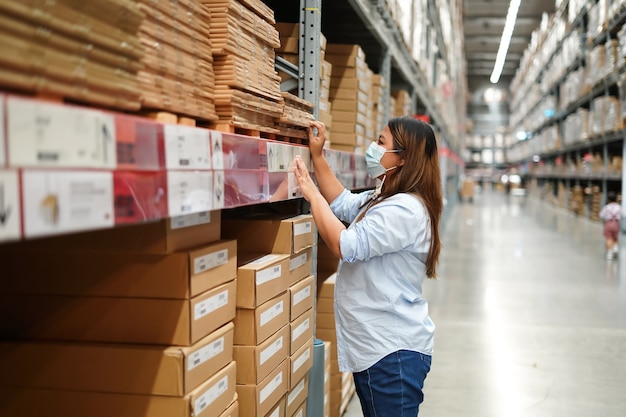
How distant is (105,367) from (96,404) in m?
0.10

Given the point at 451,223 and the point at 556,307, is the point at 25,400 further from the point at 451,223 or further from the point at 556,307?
the point at 451,223

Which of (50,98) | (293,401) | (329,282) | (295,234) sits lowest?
(293,401)

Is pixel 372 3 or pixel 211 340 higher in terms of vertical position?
pixel 372 3

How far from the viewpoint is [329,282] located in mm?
3611

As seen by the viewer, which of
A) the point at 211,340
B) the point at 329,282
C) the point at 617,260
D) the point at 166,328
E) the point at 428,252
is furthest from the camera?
the point at 617,260

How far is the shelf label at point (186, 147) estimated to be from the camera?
1.28 meters

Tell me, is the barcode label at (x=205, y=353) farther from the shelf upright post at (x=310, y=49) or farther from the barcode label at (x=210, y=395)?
the shelf upright post at (x=310, y=49)

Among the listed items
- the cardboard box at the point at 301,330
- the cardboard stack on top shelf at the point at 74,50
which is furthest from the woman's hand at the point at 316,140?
the cardboard stack on top shelf at the point at 74,50

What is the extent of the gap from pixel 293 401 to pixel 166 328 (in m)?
1.11

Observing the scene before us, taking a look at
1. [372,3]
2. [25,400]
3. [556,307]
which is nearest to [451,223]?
[556,307]

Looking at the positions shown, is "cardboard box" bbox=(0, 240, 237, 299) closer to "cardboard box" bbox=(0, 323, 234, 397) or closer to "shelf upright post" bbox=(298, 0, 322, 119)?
"cardboard box" bbox=(0, 323, 234, 397)

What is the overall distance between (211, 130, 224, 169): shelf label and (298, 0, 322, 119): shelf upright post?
4.80 feet

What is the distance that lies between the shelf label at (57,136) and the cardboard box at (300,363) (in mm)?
1608

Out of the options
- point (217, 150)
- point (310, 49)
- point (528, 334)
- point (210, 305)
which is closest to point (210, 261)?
point (210, 305)
